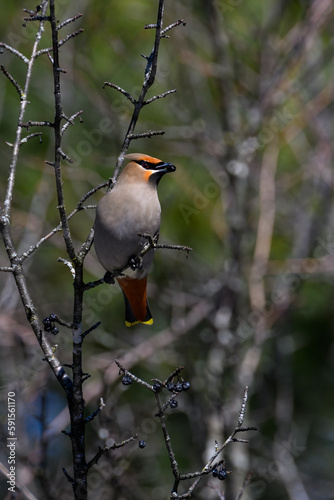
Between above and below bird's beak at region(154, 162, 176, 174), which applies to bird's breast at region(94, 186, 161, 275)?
below

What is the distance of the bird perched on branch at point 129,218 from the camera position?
3.94 metres

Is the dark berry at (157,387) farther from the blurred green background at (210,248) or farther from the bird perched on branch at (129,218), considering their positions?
the blurred green background at (210,248)

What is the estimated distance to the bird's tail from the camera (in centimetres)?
431

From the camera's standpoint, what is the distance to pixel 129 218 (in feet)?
12.9

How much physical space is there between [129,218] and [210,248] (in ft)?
17.5

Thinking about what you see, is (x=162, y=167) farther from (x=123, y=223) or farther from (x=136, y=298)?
(x=136, y=298)

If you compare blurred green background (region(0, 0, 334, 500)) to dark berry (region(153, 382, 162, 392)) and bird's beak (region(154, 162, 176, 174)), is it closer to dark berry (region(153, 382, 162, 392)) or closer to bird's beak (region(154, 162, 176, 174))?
bird's beak (region(154, 162, 176, 174))

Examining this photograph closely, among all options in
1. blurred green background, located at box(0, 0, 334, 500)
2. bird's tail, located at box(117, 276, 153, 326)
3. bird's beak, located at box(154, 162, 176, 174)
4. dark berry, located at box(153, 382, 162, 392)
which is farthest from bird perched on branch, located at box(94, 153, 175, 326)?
blurred green background, located at box(0, 0, 334, 500)

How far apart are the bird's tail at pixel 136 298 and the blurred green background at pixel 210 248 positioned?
3.70ft

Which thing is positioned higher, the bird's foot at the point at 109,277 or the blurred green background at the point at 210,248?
the blurred green background at the point at 210,248

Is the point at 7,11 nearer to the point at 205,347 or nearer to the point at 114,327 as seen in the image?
the point at 114,327

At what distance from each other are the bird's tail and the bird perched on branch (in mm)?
142

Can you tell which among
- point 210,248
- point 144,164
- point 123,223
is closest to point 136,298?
point 123,223

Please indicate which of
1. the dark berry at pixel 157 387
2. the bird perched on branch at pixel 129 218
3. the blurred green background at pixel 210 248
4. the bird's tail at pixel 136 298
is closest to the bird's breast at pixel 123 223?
the bird perched on branch at pixel 129 218
